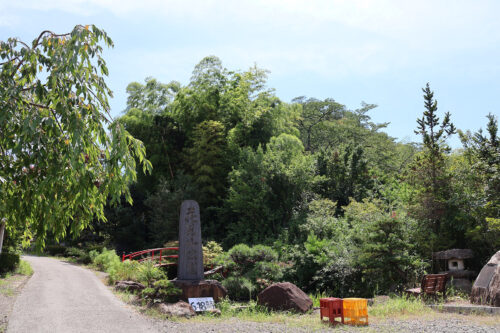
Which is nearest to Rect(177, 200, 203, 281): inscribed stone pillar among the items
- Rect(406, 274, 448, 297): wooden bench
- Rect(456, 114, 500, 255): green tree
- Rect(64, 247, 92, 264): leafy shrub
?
Rect(406, 274, 448, 297): wooden bench

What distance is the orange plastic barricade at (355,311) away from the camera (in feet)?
24.8

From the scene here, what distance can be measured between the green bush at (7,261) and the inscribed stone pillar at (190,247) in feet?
25.8

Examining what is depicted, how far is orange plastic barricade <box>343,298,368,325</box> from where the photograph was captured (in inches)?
298

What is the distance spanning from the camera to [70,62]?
371 centimetres

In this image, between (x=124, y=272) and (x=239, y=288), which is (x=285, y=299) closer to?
(x=239, y=288)

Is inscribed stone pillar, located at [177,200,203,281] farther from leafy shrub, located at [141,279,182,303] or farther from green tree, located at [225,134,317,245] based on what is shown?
green tree, located at [225,134,317,245]

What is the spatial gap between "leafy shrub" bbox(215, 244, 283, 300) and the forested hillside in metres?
0.87

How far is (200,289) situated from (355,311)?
159 inches

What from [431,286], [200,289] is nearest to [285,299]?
[200,289]

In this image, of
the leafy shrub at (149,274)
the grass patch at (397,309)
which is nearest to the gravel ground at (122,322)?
the grass patch at (397,309)

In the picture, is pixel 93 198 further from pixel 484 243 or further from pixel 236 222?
pixel 236 222

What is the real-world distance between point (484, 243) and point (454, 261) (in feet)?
3.81

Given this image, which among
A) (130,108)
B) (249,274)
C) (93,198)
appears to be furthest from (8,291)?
(130,108)

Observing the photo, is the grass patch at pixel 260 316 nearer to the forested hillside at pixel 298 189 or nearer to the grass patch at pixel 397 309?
the grass patch at pixel 397 309
